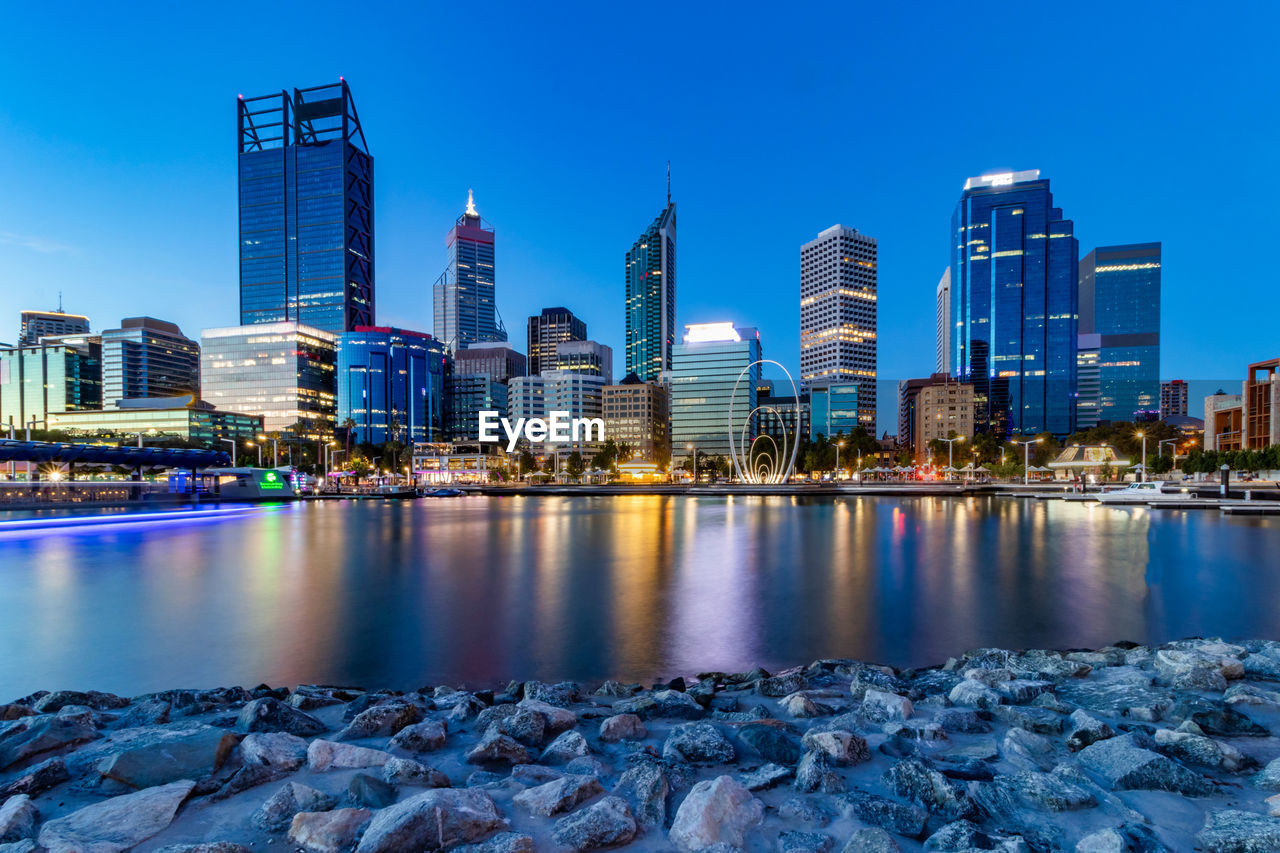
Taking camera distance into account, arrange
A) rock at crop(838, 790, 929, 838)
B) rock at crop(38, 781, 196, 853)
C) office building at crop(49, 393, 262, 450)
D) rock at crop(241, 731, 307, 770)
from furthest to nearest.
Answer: office building at crop(49, 393, 262, 450), rock at crop(241, 731, 307, 770), rock at crop(838, 790, 929, 838), rock at crop(38, 781, 196, 853)

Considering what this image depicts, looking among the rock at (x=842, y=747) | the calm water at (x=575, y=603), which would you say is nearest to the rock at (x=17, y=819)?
the rock at (x=842, y=747)

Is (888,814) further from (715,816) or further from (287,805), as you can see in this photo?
(287,805)

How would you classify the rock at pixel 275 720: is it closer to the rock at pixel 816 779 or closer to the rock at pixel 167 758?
the rock at pixel 167 758

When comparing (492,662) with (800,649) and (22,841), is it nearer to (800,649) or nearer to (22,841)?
(800,649)

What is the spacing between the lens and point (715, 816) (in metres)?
4.06

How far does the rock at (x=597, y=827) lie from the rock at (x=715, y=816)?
333 mm

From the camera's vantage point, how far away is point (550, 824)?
4160mm

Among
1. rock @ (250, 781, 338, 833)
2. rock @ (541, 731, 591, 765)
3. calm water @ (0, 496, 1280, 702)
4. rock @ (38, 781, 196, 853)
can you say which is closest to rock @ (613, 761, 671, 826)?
rock @ (541, 731, 591, 765)

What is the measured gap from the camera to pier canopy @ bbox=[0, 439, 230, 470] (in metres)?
59.5

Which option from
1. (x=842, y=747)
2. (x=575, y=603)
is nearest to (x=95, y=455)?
(x=575, y=603)

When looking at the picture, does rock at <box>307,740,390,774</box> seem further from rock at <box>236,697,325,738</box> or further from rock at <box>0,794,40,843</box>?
rock at <box>0,794,40,843</box>

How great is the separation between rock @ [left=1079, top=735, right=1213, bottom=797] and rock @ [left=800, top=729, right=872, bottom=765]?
6.18ft

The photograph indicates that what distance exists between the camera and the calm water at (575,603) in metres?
12.7

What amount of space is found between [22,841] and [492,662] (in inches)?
357
